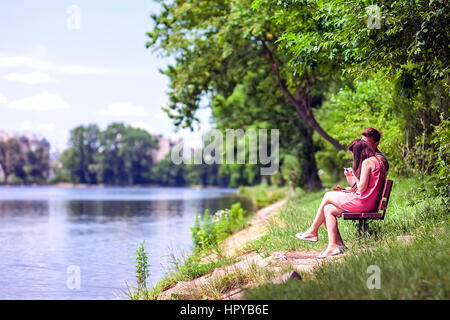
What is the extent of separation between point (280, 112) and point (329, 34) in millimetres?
19715

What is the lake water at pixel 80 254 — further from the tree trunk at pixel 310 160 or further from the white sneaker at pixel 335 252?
the tree trunk at pixel 310 160

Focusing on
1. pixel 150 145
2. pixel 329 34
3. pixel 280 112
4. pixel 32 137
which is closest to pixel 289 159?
pixel 280 112

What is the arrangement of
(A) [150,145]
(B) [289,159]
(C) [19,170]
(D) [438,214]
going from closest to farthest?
(D) [438,214] → (B) [289,159] → (C) [19,170] → (A) [150,145]

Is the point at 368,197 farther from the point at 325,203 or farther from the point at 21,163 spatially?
the point at 21,163

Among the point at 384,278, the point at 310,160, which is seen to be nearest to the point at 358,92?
the point at 310,160

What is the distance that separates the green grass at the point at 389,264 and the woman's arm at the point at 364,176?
0.89 meters

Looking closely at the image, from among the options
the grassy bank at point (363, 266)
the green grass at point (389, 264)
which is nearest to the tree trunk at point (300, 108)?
the grassy bank at point (363, 266)

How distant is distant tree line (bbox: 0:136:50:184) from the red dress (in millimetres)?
161194

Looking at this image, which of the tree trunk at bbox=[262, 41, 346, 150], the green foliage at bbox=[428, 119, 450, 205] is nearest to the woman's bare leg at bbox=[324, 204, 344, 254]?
the green foliage at bbox=[428, 119, 450, 205]

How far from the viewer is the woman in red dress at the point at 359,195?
8430 mm

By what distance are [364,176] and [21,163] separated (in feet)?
537
